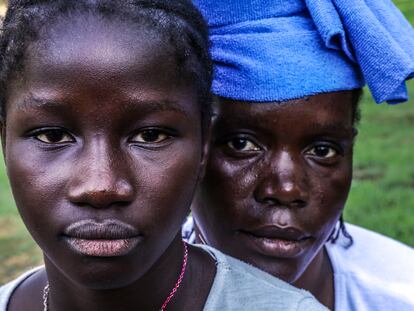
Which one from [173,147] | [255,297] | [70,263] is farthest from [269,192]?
[70,263]

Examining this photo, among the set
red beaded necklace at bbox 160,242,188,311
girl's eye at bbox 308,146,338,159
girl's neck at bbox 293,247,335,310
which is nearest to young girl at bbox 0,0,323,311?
red beaded necklace at bbox 160,242,188,311

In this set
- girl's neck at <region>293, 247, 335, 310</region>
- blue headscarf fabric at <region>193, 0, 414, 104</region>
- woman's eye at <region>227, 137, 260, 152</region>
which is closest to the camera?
blue headscarf fabric at <region>193, 0, 414, 104</region>

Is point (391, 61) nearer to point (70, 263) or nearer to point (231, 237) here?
point (231, 237)

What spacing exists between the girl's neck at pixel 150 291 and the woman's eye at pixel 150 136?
0.34 meters

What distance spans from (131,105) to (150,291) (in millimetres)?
535

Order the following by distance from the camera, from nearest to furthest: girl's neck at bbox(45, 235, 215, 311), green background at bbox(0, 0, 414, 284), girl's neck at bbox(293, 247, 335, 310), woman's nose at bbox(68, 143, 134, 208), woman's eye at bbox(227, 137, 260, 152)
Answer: woman's nose at bbox(68, 143, 134, 208), girl's neck at bbox(45, 235, 215, 311), woman's eye at bbox(227, 137, 260, 152), girl's neck at bbox(293, 247, 335, 310), green background at bbox(0, 0, 414, 284)

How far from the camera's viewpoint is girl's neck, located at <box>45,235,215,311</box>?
2.01 meters

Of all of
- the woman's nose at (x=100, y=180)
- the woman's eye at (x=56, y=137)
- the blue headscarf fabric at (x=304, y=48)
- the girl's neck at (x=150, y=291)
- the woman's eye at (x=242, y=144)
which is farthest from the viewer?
the woman's eye at (x=242, y=144)

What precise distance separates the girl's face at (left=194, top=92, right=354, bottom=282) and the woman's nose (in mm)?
815

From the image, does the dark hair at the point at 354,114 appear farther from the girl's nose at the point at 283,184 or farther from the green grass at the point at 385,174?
the green grass at the point at 385,174

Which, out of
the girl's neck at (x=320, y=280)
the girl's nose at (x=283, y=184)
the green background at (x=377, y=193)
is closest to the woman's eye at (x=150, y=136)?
the girl's nose at (x=283, y=184)

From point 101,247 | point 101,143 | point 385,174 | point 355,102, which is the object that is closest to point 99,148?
point 101,143

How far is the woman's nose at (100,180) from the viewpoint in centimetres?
173

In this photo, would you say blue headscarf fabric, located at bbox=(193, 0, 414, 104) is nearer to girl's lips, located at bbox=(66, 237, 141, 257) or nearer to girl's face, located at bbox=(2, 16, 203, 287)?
girl's face, located at bbox=(2, 16, 203, 287)
